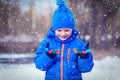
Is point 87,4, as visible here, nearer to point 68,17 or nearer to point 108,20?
point 108,20

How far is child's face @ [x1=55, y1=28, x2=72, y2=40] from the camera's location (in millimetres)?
2525

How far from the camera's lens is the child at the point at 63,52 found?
8.20 feet

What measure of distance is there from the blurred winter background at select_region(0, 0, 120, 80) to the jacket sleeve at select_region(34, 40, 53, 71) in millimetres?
222

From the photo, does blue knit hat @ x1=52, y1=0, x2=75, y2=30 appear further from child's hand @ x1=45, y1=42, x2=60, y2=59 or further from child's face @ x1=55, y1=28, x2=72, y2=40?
child's hand @ x1=45, y1=42, x2=60, y2=59

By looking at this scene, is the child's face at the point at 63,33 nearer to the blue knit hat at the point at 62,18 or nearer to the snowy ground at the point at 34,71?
the blue knit hat at the point at 62,18

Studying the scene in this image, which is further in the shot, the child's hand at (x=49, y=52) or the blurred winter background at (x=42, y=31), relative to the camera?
the blurred winter background at (x=42, y=31)

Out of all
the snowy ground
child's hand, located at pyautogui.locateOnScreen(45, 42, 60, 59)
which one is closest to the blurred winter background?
the snowy ground

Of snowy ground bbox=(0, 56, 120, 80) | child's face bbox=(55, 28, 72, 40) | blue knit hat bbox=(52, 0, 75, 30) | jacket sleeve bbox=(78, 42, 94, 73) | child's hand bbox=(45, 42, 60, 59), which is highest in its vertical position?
blue knit hat bbox=(52, 0, 75, 30)

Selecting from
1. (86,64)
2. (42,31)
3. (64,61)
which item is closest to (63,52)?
(64,61)

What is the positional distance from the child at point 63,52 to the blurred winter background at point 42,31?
0.26m

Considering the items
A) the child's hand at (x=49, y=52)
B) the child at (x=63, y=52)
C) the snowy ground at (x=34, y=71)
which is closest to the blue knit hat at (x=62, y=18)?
the child at (x=63, y=52)

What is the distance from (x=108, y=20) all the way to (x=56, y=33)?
499 millimetres

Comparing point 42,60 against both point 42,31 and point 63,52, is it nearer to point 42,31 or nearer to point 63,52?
point 63,52

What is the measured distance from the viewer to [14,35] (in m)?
2.84
